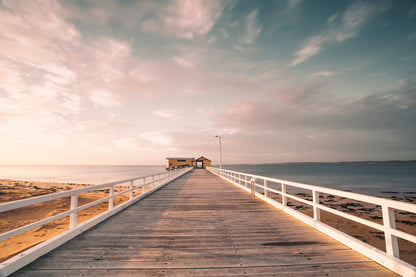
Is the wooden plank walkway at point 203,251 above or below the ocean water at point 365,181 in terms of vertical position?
above

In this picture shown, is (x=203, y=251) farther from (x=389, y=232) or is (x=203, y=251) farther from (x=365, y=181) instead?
(x=365, y=181)

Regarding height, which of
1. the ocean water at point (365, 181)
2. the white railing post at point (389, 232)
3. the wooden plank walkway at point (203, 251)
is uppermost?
the white railing post at point (389, 232)

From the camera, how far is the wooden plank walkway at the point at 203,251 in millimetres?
3061

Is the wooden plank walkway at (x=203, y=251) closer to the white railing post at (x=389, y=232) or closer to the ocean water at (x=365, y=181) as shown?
the white railing post at (x=389, y=232)

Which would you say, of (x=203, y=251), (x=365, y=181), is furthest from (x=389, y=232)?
(x=365, y=181)

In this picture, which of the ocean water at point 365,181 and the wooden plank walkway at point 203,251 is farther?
the ocean water at point 365,181

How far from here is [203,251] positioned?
3.72 metres

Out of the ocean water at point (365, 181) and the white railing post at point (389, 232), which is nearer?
the white railing post at point (389, 232)

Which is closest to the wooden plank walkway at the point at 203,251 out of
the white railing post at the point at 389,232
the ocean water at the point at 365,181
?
the white railing post at the point at 389,232

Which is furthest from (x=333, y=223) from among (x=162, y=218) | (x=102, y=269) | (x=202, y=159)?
(x=202, y=159)

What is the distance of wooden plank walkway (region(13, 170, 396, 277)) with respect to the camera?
306 cm

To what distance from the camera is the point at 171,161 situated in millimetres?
65688

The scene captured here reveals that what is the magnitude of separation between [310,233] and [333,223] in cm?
1206

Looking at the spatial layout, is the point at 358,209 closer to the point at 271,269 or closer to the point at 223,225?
the point at 223,225
